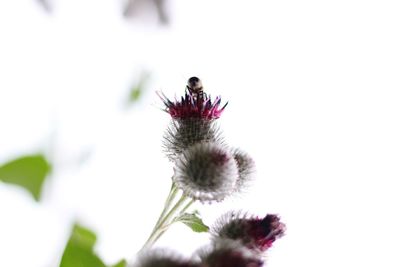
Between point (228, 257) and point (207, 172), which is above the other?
point (207, 172)

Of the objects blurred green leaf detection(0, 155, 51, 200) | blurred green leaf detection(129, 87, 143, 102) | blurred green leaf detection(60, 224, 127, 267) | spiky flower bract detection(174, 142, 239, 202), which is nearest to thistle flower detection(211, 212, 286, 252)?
spiky flower bract detection(174, 142, 239, 202)

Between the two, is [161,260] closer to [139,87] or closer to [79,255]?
[79,255]

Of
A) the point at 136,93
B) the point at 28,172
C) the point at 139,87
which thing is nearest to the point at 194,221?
the point at 28,172

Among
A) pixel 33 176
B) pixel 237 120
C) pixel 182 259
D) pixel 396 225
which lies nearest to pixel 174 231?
pixel 237 120

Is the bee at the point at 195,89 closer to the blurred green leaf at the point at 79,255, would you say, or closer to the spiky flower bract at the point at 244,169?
the spiky flower bract at the point at 244,169

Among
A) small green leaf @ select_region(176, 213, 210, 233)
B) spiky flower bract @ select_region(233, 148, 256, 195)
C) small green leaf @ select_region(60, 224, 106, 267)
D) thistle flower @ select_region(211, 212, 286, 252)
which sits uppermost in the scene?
spiky flower bract @ select_region(233, 148, 256, 195)

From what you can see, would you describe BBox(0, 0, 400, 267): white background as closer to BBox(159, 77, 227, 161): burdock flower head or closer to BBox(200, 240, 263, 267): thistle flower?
BBox(159, 77, 227, 161): burdock flower head

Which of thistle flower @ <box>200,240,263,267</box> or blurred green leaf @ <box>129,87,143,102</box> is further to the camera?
blurred green leaf @ <box>129,87,143,102</box>
